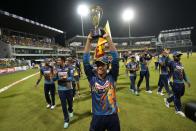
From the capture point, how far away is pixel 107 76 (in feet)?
11.5

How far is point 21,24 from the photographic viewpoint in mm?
52094

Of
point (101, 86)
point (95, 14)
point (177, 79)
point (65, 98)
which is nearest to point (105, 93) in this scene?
point (101, 86)

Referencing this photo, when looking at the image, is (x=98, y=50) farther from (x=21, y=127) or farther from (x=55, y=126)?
(x=21, y=127)

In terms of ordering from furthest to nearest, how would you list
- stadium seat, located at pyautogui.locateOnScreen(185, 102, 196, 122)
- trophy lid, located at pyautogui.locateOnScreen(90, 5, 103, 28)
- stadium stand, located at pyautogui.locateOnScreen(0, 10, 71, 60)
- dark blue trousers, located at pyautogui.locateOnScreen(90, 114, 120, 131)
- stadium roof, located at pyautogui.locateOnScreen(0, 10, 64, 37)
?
stadium roof, located at pyautogui.locateOnScreen(0, 10, 64, 37)
stadium stand, located at pyautogui.locateOnScreen(0, 10, 71, 60)
trophy lid, located at pyautogui.locateOnScreen(90, 5, 103, 28)
dark blue trousers, located at pyautogui.locateOnScreen(90, 114, 120, 131)
stadium seat, located at pyautogui.locateOnScreen(185, 102, 196, 122)

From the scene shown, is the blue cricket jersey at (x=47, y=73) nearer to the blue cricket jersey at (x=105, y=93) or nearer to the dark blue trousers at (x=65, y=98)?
the dark blue trousers at (x=65, y=98)

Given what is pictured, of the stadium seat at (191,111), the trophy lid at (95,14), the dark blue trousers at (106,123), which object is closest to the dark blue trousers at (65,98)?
the dark blue trousers at (106,123)

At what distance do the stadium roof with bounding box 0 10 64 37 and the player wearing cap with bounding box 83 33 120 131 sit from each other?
46187 mm

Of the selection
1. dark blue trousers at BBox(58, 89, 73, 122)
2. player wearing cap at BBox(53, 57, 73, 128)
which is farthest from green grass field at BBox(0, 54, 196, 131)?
player wearing cap at BBox(53, 57, 73, 128)

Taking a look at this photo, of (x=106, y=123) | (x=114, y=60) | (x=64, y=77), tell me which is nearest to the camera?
(x=106, y=123)

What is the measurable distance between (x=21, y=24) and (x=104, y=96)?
55411 mm

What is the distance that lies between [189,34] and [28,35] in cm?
8348

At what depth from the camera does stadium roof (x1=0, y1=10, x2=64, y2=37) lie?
45.0 metres

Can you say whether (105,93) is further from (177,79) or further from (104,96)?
(177,79)

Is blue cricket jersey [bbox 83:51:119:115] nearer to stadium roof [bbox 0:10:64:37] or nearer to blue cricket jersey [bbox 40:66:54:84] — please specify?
blue cricket jersey [bbox 40:66:54:84]
